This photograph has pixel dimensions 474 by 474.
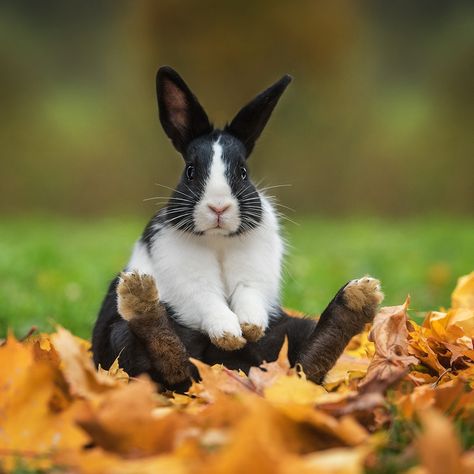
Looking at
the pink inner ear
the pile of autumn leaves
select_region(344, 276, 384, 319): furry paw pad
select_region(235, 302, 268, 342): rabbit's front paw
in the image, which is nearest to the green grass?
select_region(235, 302, 268, 342): rabbit's front paw

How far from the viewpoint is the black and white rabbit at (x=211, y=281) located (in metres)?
2.50

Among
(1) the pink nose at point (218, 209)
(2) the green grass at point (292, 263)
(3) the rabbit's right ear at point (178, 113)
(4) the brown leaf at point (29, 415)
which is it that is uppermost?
(3) the rabbit's right ear at point (178, 113)

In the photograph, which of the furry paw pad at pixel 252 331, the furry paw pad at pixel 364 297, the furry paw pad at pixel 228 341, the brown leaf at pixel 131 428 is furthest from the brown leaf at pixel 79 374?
the furry paw pad at pixel 364 297

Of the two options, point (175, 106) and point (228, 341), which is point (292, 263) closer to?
point (175, 106)

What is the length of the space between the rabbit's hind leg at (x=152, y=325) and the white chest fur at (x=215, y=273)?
0.45 ft

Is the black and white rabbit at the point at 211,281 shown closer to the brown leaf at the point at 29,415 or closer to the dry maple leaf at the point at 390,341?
the dry maple leaf at the point at 390,341

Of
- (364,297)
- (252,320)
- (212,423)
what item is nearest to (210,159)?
(252,320)

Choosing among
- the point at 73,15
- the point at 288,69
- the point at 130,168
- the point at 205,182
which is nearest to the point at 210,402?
the point at 205,182

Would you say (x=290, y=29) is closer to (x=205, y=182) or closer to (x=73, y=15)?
(x=73, y=15)

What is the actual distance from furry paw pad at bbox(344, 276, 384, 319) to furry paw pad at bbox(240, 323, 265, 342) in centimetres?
31

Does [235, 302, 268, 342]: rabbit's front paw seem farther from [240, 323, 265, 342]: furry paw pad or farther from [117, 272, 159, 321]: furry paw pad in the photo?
[117, 272, 159, 321]: furry paw pad

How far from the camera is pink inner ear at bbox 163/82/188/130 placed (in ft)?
9.53

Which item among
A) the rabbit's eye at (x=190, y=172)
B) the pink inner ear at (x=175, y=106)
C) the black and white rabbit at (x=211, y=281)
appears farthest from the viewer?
the pink inner ear at (x=175, y=106)

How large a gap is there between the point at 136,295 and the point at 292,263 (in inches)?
173
